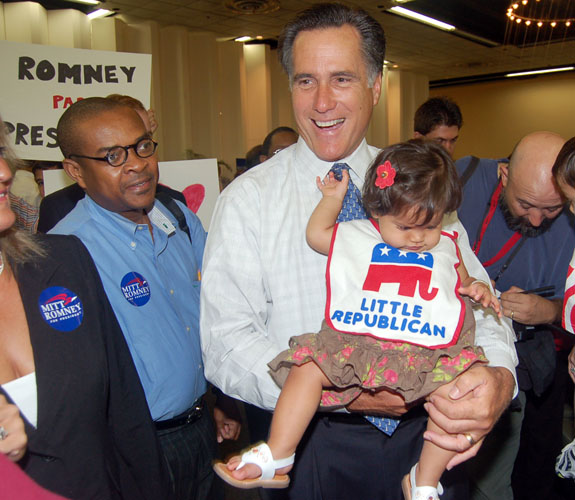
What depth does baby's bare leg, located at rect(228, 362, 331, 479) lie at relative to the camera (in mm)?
1391

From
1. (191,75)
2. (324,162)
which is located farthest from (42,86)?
(191,75)

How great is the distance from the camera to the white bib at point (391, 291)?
1.45 m

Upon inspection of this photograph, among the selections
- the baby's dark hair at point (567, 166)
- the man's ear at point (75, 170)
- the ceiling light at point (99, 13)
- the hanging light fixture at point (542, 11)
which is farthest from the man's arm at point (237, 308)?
the hanging light fixture at point (542, 11)

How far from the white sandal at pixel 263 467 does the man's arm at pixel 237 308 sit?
157 millimetres

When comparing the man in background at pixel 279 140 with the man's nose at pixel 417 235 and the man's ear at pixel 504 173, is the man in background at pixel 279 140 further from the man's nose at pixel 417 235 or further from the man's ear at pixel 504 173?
the man's nose at pixel 417 235

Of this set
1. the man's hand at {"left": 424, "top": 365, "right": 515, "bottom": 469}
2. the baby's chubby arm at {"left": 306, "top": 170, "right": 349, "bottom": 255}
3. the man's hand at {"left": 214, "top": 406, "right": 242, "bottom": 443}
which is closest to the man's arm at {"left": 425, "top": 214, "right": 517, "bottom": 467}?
the man's hand at {"left": 424, "top": 365, "right": 515, "bottom": 469}

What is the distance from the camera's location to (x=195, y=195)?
3471 millimetres

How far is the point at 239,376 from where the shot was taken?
4.87ft

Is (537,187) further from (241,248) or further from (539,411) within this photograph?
(241,248)

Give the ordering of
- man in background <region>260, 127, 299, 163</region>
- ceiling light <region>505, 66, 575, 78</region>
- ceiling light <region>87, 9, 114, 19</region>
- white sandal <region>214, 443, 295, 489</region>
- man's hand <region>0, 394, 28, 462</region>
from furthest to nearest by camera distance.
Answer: ceiling light <region>505, 66, 575, 78</region> < ceiling light <region>87, 9, 114, 19</region> < man in background <region>260, 127, 299, 163</region> < white sandal <region>214, 443, 295, 489</region> < man's hand <region>0, 394, 28, 462</region>

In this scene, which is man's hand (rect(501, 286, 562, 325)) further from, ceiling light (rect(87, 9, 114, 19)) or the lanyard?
ceiling light (rect(87, 9, 114, 19))

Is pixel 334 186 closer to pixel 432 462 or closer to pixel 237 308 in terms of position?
pixel 237 308

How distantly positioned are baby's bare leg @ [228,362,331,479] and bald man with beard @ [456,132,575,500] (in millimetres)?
1348

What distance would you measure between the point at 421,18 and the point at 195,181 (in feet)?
25.7
